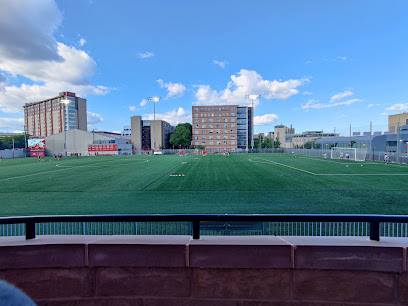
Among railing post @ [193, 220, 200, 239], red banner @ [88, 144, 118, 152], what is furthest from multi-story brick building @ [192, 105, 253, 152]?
railing post @ [193, 220, 200, 239]

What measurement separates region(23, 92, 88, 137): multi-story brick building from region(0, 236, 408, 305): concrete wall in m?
132

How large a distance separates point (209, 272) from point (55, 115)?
503 ft

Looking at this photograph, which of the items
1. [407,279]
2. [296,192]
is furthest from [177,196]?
[407,279]

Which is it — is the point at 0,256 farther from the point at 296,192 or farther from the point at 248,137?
the point at 248,137

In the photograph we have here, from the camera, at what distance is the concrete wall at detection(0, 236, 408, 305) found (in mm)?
2389

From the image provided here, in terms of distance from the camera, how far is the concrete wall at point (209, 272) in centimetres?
239

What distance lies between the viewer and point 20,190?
581 inches

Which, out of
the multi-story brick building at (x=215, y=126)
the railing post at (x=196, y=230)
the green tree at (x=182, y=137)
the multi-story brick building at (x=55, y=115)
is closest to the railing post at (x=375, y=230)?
the railing post at (x=196, y=230)

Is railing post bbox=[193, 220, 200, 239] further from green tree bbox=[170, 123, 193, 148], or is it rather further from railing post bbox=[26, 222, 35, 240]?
green tree bbox=[170, 123, 193, 148]

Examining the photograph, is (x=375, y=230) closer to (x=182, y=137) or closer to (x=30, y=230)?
(x=30, y=230)

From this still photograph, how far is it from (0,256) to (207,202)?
904 cm

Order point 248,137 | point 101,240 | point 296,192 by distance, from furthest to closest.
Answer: point 248,137, point 296,192, point 101,240

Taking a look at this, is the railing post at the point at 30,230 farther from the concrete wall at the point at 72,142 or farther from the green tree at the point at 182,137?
the green tree at the point at 182,137

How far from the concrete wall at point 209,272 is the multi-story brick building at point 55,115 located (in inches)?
5203
